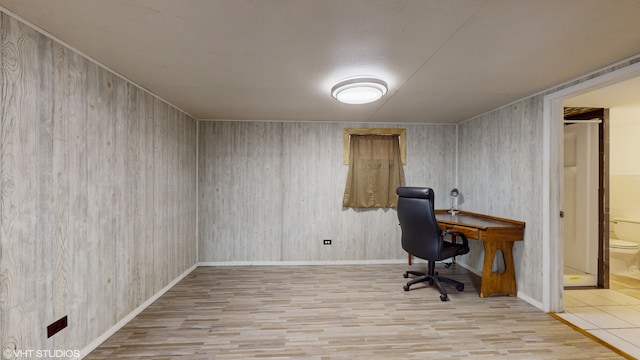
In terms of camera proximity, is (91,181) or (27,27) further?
(91,181)

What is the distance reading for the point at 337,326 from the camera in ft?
7.63

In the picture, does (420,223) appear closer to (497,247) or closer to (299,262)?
(497,247)

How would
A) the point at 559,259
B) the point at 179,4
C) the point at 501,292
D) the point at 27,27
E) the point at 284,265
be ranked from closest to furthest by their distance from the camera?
1. the point at 179,4
2. the point at 27,27
3. the point at 559,259
4. the point at 501,292
5. the point at 284,265

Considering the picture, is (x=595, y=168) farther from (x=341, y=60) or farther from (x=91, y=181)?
(x=91, y=181)

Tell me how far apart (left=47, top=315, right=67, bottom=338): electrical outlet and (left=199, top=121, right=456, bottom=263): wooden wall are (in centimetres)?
220

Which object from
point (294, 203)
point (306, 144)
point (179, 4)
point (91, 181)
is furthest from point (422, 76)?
point (91, 181)

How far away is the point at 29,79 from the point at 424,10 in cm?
231

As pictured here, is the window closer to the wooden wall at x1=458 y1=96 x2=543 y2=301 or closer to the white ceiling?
the wooden wall at x1=458 y1=96 x2=543 y2=301

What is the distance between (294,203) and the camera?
13.3 ft

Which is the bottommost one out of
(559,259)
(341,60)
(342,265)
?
(342,265)

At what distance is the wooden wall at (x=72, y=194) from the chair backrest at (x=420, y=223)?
2.86 metres

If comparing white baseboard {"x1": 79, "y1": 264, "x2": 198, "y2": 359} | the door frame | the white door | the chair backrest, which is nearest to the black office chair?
the chair backrest

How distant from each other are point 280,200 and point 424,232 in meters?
2.14

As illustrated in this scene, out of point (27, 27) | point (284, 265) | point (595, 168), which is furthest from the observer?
point (284, 265)
